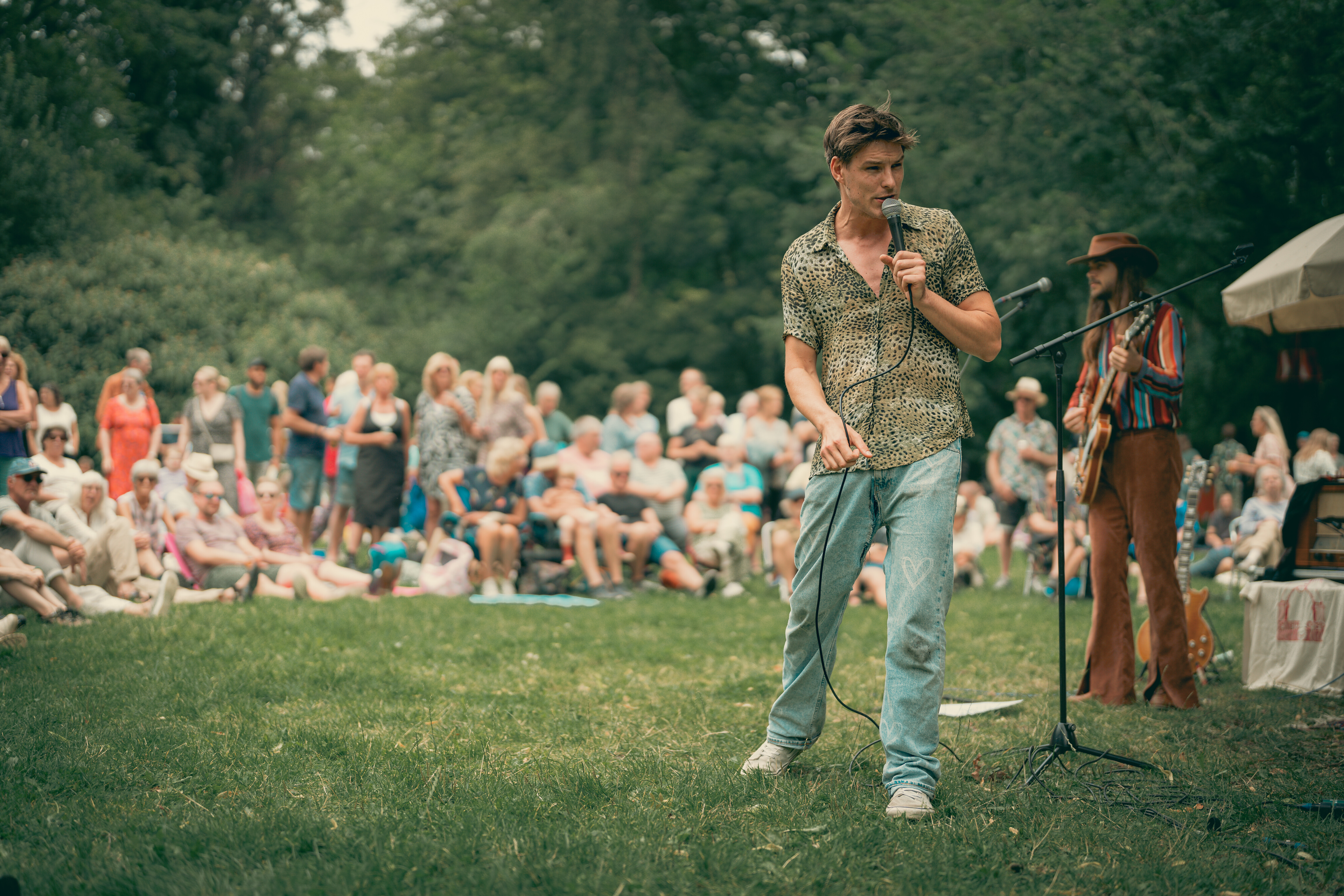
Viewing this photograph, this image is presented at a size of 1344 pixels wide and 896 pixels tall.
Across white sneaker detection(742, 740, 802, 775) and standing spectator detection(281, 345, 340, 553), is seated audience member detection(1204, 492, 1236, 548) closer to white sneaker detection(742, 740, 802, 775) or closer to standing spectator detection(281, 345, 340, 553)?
standing spectator detection(281, 345, 340, 553)

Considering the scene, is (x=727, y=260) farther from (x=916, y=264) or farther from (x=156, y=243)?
(x=916, y=264)

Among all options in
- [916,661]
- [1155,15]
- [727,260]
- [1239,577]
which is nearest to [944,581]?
[916,661]

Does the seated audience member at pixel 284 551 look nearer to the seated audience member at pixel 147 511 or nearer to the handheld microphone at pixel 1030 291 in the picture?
the seated audience member at pixel 147 511

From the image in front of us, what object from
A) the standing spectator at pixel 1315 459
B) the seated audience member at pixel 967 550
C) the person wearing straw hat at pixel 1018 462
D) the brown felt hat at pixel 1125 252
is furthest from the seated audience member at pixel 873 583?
the standing spectator at pixel 1315 459

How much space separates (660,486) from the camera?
10789 millimetres

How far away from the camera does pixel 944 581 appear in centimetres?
355

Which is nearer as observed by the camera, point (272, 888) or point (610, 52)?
point (272, 888)

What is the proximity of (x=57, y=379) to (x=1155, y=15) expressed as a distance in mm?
17756

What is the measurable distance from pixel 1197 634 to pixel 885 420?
3460 mm

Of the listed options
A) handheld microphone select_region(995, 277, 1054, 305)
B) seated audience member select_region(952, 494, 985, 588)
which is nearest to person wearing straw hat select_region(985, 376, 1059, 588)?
seated audience member select_region(952, 494, 985, 588)

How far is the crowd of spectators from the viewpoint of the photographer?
8.88 metres

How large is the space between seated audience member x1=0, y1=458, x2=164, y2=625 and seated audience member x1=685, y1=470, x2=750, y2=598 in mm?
4652

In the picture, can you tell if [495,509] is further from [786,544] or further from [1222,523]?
[1222,523]

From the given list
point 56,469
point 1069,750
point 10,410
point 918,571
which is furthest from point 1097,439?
point 10,410
